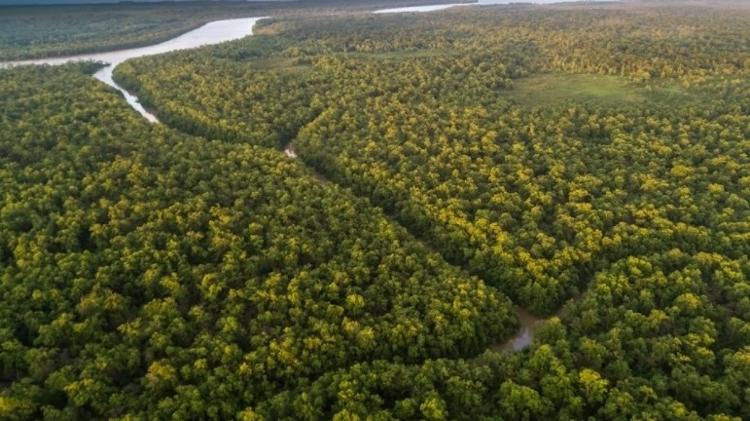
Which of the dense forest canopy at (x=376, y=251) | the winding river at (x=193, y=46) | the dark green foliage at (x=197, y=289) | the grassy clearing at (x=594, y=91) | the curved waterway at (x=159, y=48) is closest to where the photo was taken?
the dense forest canopy at (x=376, y=251)

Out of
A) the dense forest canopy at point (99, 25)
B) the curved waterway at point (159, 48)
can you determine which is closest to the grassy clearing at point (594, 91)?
the curved waterway at point (159, 48)

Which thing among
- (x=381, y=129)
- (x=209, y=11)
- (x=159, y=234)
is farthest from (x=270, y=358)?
(x=209, y=11)

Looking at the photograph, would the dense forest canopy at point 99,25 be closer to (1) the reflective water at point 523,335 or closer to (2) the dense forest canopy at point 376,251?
(2) the dense forest canopy at point 376,251

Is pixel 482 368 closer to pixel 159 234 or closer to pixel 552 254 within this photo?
pixel 552 254

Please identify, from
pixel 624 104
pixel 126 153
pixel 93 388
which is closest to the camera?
pixel 93 388

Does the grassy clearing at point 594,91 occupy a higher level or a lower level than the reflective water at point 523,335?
higher

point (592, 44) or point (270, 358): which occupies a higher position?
point (592, 44)
